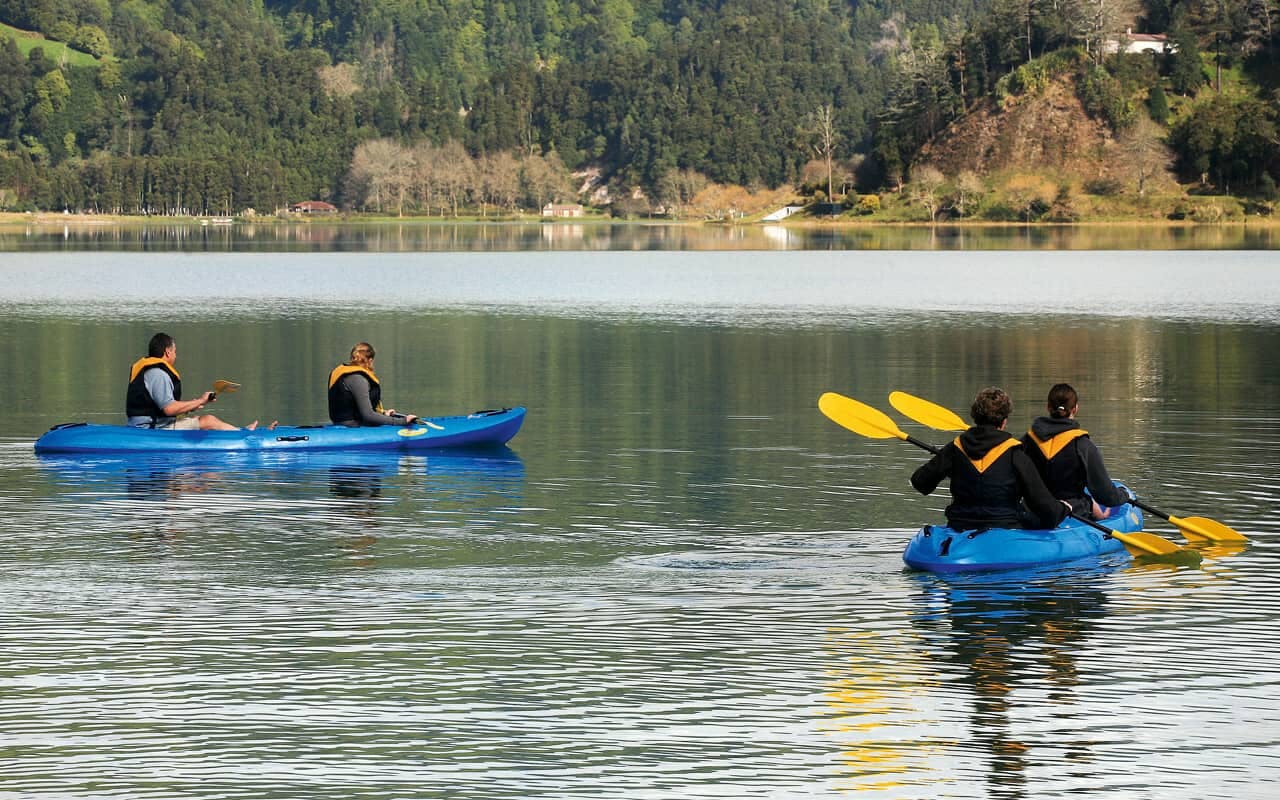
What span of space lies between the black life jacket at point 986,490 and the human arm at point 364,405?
498 inches

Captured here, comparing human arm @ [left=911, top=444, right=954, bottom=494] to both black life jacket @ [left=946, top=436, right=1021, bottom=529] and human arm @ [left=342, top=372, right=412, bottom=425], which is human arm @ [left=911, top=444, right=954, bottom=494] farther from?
human arm @ [left=342, top=372, right=412, bottom=425]

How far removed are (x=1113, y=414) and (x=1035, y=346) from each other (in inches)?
682

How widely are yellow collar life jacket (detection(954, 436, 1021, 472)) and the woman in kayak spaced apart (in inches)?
508

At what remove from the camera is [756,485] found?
2722 centimetres

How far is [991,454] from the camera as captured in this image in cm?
1952

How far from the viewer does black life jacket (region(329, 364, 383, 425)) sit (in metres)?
30.2

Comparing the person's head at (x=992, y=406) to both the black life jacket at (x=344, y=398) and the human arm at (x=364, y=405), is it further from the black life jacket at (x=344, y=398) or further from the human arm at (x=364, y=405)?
the black life jacket at (x=344, y=398)

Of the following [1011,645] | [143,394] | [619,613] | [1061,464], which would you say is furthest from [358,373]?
[1011,645]

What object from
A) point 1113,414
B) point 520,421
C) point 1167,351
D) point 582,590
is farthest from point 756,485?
point 1167,351

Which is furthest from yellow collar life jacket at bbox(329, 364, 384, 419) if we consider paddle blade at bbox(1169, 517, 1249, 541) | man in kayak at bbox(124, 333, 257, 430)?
paddle blade at bbox(1169, 517, 1249, 541)

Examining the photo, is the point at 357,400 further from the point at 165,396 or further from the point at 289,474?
the point at 165,396

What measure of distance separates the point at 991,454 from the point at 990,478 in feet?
0.92

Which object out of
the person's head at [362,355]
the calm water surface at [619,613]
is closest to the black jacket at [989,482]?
the calm water surface at [619,613]

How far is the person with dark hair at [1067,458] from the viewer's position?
67.2 ft
